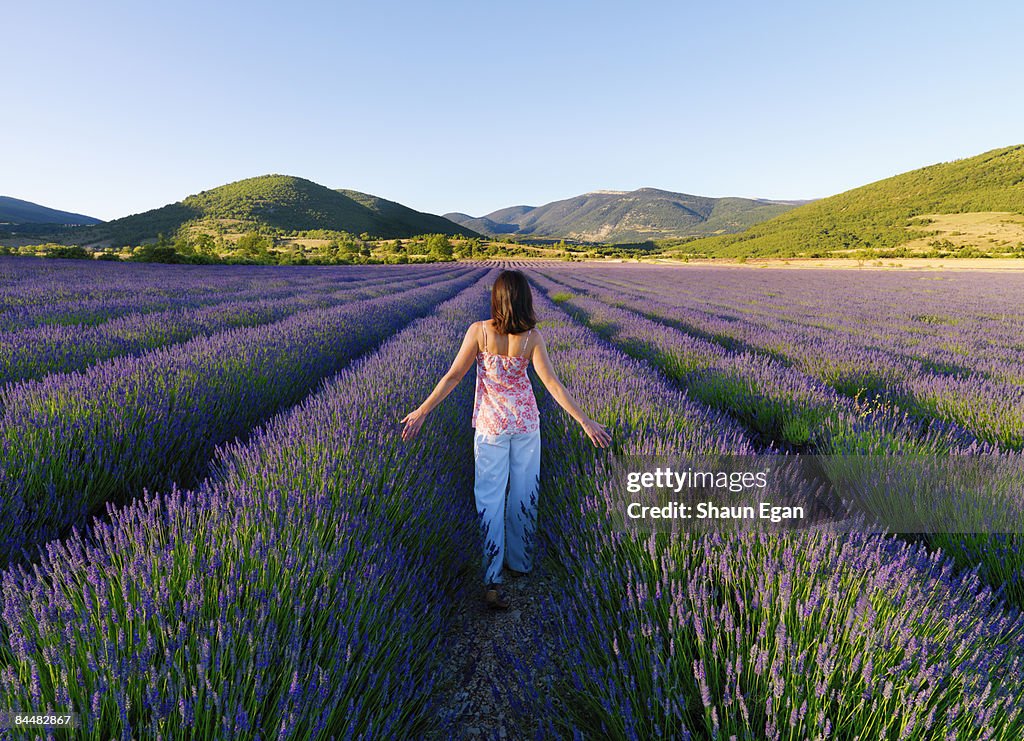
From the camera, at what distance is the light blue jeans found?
2.14 metres

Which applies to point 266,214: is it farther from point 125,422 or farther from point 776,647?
point 776,647

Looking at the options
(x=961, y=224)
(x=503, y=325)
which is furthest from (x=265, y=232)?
(x=961, y=224)

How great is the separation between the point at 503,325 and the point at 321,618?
1347 mm

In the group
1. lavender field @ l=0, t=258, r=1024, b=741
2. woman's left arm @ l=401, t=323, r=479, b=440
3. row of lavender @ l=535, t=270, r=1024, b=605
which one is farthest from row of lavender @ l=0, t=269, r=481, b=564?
row of lavender @ l=535, t=270, r=1024, b=605

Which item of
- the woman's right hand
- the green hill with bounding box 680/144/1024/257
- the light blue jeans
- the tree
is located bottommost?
the light blue jeans

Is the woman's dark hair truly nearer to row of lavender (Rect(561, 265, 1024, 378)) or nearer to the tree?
row of lavender (Rect(561, 265, 1024, 378))

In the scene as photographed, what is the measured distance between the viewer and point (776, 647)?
1016 millimetres

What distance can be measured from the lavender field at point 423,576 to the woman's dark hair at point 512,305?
30.5 inches

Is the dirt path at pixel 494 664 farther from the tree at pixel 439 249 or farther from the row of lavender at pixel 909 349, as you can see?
the tree at pixel 439 249

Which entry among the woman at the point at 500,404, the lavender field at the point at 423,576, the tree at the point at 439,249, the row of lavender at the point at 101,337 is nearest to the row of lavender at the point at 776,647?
the lavender field at the point at 423,576

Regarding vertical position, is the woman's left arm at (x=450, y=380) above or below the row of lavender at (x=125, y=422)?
above

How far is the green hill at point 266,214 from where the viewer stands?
74.1 meters

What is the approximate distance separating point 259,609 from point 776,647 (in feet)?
3.95

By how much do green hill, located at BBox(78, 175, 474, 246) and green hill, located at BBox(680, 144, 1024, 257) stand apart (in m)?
68.8
